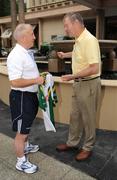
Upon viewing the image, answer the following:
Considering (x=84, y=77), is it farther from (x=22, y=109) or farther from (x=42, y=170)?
(x=42, y=170)

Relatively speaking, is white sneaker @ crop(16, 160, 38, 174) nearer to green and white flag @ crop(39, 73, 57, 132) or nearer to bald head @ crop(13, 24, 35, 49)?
green and white flag @ crop(39, 73, 57, 132)

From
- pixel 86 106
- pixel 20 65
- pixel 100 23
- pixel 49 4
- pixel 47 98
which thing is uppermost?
pixel 49 4

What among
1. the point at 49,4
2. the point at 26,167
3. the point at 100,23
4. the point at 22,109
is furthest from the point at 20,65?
the point at 49,4

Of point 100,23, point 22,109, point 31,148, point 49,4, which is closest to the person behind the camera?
point 22,109

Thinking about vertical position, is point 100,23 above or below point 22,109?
above

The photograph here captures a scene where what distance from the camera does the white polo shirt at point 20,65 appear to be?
2.86m

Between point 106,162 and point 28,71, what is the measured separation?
1556 millimetres

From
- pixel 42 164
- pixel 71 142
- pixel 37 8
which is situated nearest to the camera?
pixel 42 164

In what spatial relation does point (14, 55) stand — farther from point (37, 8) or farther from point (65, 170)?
point (37, 8)

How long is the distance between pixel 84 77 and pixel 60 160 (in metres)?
1.16

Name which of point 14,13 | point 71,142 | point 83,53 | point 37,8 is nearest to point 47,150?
point 71,142

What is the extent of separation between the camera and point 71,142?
3.77m

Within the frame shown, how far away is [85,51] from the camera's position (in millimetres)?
3102

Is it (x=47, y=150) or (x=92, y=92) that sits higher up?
(x=92, y=92)
